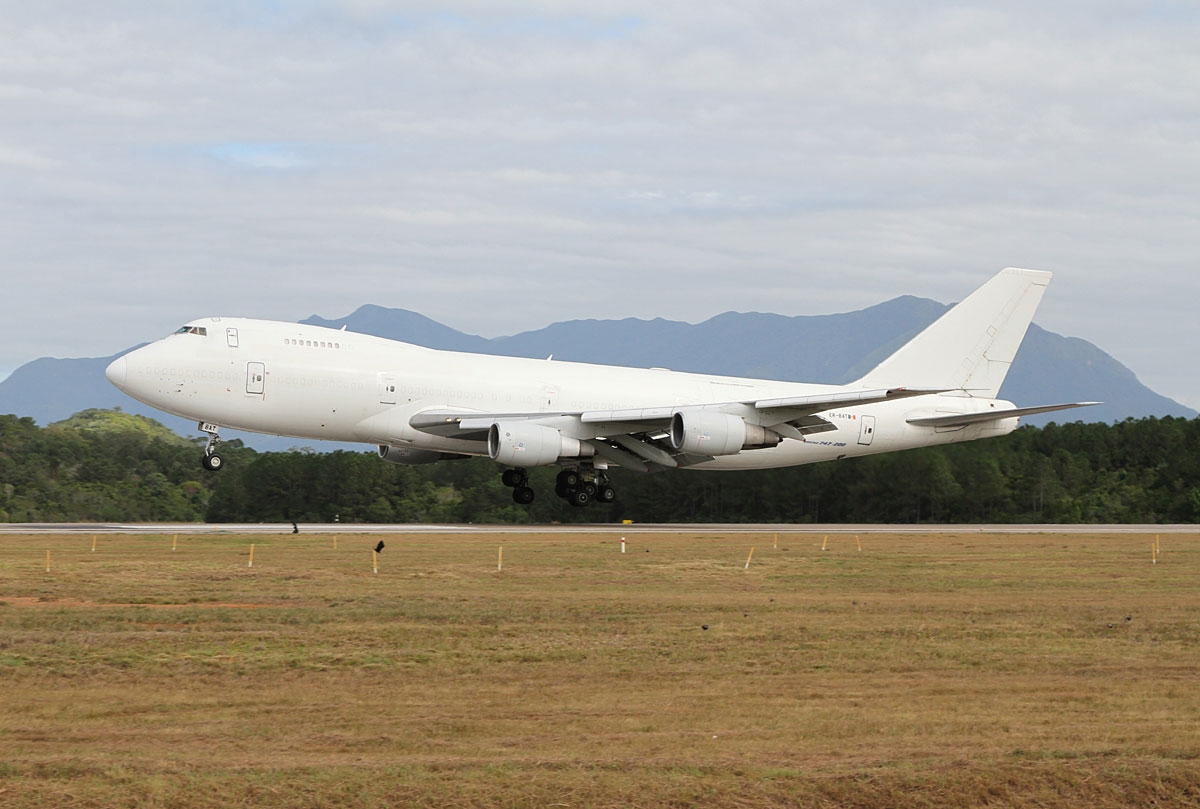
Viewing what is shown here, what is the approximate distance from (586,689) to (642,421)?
26921mm

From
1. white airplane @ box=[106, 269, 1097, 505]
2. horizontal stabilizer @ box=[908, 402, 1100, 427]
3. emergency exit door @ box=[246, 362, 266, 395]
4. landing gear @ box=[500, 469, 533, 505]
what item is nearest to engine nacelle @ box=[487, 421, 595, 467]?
white airplane @ box=[106, 269, 1097, 505]

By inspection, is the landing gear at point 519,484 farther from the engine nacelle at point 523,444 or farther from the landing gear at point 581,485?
the engine nacelle at point 523,444

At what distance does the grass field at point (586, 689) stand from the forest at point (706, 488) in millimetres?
25407

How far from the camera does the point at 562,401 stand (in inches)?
1625

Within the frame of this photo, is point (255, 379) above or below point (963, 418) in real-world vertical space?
above

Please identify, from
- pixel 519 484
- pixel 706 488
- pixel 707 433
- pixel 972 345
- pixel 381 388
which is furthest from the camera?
pixel 706 488

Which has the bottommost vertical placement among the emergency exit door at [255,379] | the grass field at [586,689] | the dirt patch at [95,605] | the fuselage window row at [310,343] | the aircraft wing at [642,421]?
the grass field at [586,689]

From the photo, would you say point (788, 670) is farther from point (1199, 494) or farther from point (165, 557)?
point (1199, 494)

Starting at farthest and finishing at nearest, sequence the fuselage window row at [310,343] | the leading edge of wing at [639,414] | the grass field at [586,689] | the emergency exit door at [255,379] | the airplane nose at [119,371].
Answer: the leading edge of wing at [639,414]
the fuselage window row at [310,343]
the emergency exit door at [255,379]
the airplane nose at [119,371]
the grass field at [586,689]

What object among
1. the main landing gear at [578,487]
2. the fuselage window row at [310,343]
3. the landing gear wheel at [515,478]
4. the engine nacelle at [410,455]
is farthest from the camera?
the landing gear wheel at [515,478]

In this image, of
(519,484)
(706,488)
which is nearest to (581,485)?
(519,484)

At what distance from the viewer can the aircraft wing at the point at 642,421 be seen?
39094 mm

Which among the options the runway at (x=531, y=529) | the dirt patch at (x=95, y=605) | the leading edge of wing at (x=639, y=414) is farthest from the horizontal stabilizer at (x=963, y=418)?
the dirt patch at (x=95, y=605)

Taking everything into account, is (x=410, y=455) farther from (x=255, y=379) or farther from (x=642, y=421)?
(x=642, y=421)
